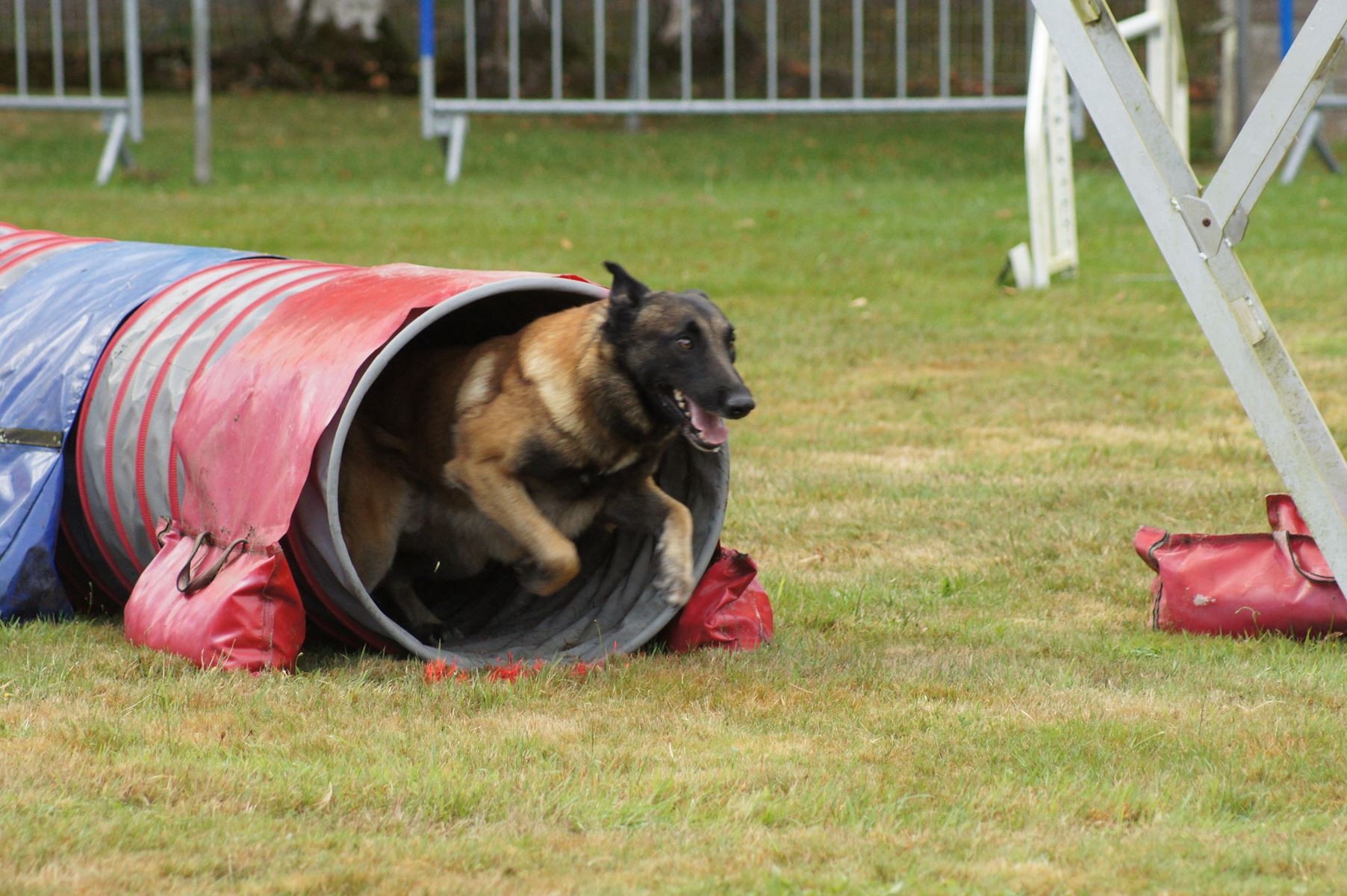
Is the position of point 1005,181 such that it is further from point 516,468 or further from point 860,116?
point 516,468

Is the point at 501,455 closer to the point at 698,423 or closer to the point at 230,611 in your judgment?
the point at 698,423

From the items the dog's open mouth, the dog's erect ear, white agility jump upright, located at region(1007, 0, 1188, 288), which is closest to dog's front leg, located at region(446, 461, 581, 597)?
the dog's open mouth

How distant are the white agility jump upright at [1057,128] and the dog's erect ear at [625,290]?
22.6ft

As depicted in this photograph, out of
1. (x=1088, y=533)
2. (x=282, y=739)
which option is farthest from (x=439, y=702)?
(x=1088, y=533)

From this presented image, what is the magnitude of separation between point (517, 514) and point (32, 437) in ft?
5.83

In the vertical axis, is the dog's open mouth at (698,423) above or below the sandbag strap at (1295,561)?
above

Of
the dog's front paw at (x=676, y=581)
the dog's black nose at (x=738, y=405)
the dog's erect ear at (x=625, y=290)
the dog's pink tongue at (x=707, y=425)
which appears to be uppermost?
the dog's erect ear at (x=625, y=290)

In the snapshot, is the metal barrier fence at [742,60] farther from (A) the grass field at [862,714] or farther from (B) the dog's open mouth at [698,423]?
(B) the dog's open mouth at [698,423]

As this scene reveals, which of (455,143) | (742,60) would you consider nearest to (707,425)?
(455,143)

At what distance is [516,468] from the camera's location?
16.5 ft

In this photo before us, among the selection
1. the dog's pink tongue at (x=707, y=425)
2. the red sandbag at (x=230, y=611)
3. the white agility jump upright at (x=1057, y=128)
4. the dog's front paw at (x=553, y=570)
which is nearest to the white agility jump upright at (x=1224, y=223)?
the dog's pink tongue at (x=707, y=425)

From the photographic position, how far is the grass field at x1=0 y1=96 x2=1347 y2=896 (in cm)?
340

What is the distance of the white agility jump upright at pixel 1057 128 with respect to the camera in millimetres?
11688

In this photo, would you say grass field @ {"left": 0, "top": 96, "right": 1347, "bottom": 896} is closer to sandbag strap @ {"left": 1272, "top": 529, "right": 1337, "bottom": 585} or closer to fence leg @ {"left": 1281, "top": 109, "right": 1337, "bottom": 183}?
sandbag strap @ {"left": 1272, "top": 529, "right": 1337, "bottom": 585}
